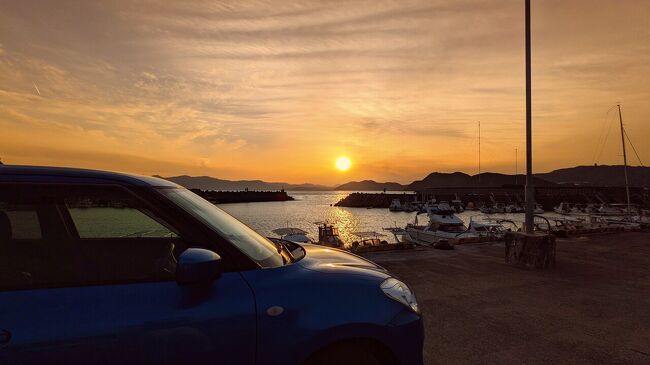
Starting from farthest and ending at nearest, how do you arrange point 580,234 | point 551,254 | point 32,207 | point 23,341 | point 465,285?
point 580,234, point 551,254, point 465,285, point 32,207, point 23,341

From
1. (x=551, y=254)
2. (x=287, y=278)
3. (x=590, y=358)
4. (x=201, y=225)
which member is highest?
(x=201, y=225)

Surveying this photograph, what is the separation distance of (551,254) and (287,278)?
7.95 metres

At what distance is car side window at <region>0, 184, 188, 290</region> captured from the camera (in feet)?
6.75

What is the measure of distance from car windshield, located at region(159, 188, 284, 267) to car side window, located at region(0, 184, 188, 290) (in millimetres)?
175

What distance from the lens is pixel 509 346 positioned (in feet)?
14.6

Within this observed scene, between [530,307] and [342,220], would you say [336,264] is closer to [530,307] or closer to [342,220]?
[530,307]

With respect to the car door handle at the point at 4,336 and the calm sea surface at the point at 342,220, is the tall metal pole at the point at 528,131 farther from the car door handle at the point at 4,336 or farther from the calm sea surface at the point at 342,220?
the calm sea surface at the point at 342,220

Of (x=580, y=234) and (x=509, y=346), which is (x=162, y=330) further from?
(x=580, y=234)

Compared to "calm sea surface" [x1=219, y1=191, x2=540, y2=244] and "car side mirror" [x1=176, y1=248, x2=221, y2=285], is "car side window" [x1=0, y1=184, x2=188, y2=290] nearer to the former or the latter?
"car side mirror" [x1=176, y1=248, x2=221, y2=285]

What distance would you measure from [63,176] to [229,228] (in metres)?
1.02

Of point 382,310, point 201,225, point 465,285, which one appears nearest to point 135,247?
point 201,225

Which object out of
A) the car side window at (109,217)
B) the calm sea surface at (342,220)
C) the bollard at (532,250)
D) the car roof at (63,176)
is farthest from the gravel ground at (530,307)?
the calm sea surface at (342,220)

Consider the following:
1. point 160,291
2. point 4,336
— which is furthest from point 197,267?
point 4,336

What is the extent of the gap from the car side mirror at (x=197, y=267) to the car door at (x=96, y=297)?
0.13 metres
